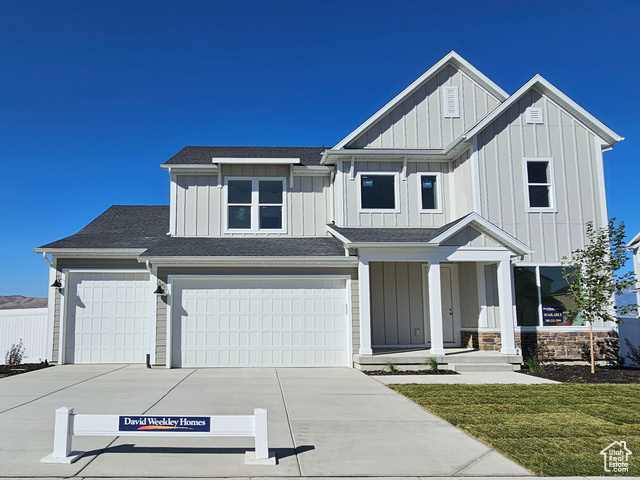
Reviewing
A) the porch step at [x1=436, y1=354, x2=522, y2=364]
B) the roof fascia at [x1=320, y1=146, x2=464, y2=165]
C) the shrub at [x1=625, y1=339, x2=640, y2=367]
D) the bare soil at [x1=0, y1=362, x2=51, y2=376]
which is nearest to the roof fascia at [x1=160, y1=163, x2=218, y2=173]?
the roof fascia at [x1=320, y1=146, x2=464, y2=165]

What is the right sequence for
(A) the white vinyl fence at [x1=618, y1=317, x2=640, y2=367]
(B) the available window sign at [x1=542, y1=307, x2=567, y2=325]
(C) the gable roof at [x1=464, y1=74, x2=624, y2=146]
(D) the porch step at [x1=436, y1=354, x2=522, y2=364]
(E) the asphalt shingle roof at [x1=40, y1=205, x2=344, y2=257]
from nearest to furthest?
(D) the porch step at [x1=436, y1=354, x2=522, y2=364] < (E) the asphalt shingle roof at [x1=40, y1=205, x2=344, y2=257] < (B) the available window sign at [x1=542, y1=307, x2=567, y2=325] < (A) the white vinyl fence at [x1=618, y1=317, x2=640, y2=367] < (C) the gable roof at [x1=464, y1=74, x2=624, y2=146]

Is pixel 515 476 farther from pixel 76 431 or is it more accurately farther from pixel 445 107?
pixel 445 107

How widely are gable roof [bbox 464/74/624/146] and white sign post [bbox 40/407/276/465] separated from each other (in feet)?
38.0

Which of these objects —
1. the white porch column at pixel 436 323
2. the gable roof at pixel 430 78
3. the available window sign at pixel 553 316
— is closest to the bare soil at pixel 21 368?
the gable roof at pixel 430 78

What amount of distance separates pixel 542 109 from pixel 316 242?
7.49 meters

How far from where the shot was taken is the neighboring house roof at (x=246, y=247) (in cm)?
1370

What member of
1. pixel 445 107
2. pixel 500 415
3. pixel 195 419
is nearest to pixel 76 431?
pixel 195 419

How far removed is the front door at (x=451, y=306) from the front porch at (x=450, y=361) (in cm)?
191

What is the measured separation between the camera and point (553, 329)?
14172 millimetres

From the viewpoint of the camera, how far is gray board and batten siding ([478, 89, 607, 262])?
14617 millimetres

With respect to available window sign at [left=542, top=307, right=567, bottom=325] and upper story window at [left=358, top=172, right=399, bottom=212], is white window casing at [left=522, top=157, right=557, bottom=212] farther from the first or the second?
upper story window at [left=358, top=172, right=399, bottom=212]

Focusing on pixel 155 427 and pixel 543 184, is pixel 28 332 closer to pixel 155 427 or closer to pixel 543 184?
pixel 155 427

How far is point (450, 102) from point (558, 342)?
24.8 ft

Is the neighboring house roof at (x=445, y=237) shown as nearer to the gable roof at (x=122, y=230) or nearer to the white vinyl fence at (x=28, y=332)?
the gable roof at (x=122, y=230)
